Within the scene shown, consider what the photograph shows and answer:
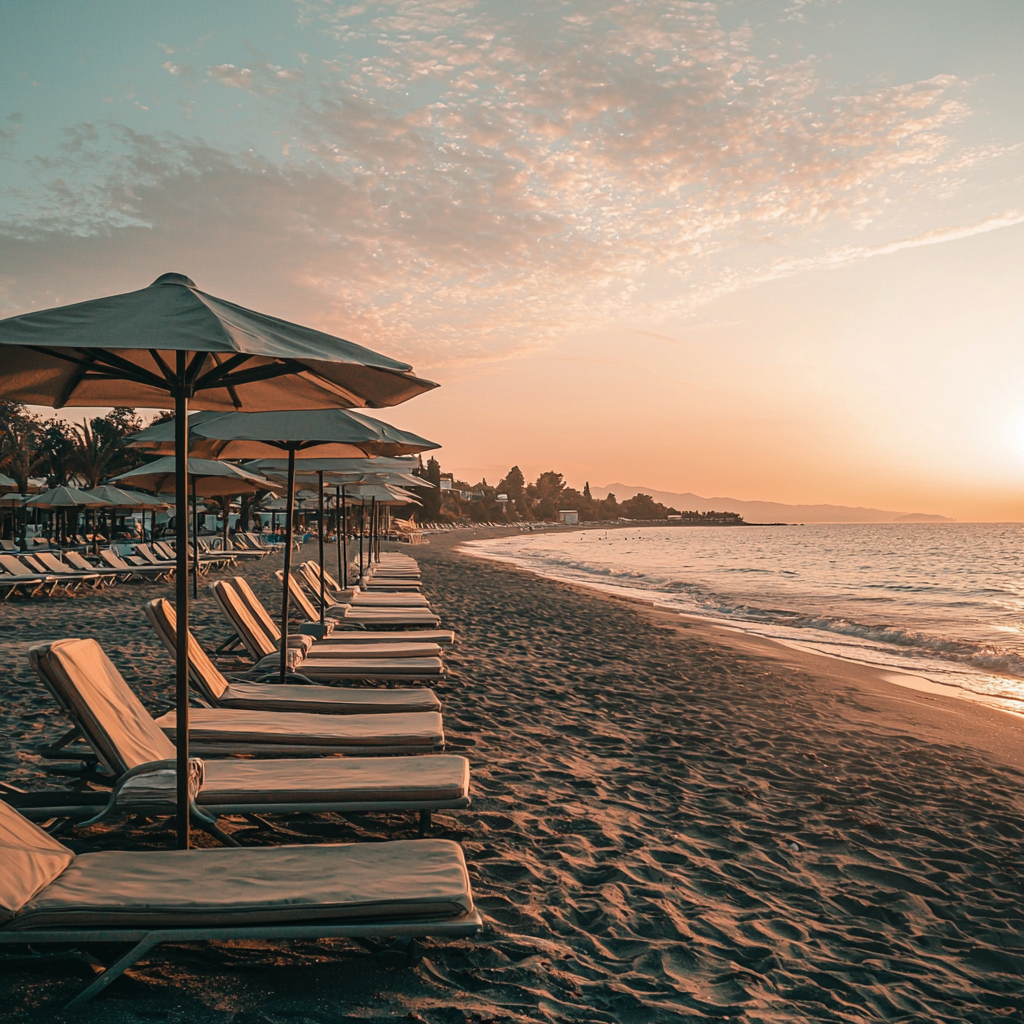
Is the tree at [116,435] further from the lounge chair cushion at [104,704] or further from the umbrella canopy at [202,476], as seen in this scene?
the lounge chair cushion at [104,704]

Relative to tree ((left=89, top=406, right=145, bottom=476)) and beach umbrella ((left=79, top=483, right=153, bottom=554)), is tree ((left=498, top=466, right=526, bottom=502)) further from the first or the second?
beach umbrella ((left=79, top=483, right=153, bottom=554))

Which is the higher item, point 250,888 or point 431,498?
point 431,498

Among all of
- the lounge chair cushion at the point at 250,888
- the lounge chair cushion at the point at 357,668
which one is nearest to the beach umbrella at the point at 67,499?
the lounge chair cushion at the point at 357,668

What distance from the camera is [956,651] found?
43.5 ft

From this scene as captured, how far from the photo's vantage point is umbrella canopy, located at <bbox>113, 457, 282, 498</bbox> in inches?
470

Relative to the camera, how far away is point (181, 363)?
265cm

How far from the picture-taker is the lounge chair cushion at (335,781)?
2969 millimetres

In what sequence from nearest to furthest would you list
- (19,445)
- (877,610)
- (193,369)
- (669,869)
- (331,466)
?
(193,369)
(669,869)
(331,466)
(877,610)
(19,445)

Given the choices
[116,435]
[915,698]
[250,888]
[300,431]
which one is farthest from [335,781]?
[116,435]

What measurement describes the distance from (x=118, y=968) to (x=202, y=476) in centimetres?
1192

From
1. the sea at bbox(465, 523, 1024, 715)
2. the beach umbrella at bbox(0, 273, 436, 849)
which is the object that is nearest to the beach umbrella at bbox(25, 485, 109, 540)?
the sea at bbox(465, 523, 1024, 715)

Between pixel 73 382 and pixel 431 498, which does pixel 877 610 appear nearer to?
pixel 73 382

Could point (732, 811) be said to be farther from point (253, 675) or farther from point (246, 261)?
point (246, 261)

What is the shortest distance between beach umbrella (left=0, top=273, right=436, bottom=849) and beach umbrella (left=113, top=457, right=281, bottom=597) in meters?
7.73
